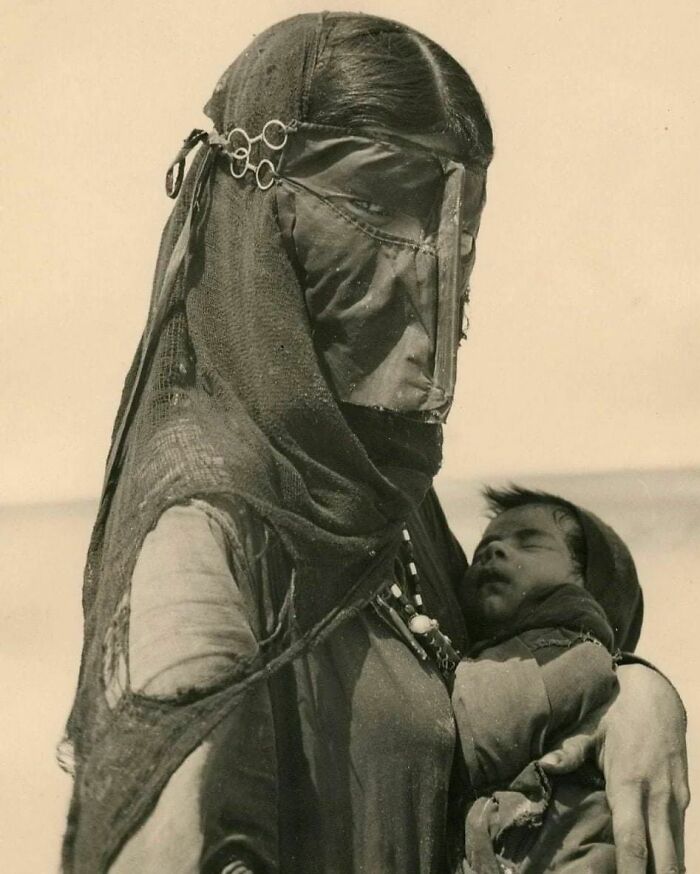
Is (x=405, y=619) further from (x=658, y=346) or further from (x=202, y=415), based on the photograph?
(x=658, y=346)

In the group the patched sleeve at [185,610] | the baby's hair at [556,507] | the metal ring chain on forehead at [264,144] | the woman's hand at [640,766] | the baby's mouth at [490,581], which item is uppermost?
the metal ring chain on forehead at [264,144]

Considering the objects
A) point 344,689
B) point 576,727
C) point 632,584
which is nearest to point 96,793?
point 344,689

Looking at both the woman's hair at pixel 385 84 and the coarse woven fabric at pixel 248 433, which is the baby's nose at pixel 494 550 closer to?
the coarse woven fabric at pixel 248 433

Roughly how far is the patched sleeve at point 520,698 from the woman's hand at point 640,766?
0.02 meters

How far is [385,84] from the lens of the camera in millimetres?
1726

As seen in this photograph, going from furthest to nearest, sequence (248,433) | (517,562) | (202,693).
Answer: (517,562)
(248,433)
(202,693)

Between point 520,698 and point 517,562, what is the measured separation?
0.75 ft

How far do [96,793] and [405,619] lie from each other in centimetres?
38

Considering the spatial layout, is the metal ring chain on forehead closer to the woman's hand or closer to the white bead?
the white bead

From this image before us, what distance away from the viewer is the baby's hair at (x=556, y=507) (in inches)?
79.4

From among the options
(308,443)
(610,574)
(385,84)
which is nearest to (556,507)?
(610,574)

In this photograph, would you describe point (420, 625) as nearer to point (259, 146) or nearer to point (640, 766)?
point (640, 766)

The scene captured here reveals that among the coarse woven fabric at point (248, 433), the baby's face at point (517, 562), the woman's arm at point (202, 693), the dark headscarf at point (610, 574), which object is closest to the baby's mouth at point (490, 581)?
the baby's face at point (517, 562)

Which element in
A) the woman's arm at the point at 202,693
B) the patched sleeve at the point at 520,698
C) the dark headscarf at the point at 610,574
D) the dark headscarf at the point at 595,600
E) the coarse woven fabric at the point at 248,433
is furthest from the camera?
the dark headscarf at the point at 610,574
